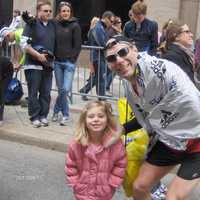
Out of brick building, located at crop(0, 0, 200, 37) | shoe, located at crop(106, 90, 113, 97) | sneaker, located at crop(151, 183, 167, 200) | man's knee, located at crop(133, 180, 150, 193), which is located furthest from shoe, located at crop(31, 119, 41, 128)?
brick building, located at crop(0, 0, 200, 37)

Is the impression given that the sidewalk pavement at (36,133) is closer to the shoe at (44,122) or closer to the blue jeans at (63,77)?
the shoe at (44,122)

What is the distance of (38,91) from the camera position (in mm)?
7992

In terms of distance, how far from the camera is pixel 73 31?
313 inches

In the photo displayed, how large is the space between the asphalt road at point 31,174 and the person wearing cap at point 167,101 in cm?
187

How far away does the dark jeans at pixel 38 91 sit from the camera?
7.79 m

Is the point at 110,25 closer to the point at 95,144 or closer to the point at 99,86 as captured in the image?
the point at 99,86

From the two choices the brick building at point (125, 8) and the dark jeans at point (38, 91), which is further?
the brick building at point (125, 8)

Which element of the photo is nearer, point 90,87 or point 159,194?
point 159,194

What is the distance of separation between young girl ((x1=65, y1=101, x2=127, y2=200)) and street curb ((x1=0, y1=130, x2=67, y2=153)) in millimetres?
3034

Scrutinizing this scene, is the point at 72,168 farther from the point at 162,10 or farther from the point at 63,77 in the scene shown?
the point at 162,10

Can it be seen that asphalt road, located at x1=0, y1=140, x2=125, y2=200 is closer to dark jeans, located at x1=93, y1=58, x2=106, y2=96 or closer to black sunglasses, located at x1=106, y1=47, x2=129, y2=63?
black sunglasses, located at x1=106, y1=47, x2=129, y2=63

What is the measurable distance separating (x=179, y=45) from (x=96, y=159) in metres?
1.29

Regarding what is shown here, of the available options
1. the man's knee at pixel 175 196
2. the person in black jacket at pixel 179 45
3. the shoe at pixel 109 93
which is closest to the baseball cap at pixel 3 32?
the shoe at pixel 109 93

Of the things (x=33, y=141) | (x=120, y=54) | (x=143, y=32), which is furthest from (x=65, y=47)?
(x=120, y=54)
